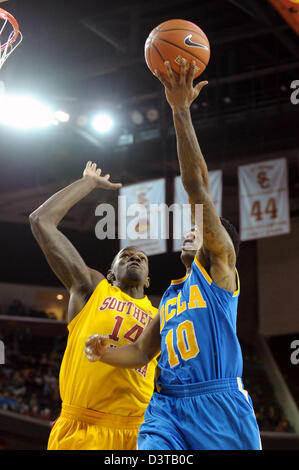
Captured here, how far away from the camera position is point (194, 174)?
3156 mm

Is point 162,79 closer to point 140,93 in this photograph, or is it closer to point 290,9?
point 290,9

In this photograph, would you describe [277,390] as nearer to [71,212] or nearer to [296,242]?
[296,242]

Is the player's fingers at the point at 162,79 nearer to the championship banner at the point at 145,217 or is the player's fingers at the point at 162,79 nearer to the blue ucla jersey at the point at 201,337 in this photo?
the blue ucla jersey at the point at 201,337

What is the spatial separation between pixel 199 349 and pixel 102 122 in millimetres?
11311

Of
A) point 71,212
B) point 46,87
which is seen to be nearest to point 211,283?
point 46,87

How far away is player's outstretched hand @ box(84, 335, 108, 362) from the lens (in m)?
3.31

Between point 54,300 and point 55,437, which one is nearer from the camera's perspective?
point 55,437

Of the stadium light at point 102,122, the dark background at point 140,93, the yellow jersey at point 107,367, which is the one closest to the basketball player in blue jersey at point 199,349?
the yellow jersey at point 107,367

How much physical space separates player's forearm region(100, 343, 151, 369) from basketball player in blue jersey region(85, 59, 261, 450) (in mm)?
193

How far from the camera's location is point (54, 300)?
778 inches

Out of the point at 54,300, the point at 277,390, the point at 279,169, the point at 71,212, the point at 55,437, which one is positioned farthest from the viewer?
the point at 54,300

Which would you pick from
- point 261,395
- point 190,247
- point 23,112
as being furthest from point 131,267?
point 261,395

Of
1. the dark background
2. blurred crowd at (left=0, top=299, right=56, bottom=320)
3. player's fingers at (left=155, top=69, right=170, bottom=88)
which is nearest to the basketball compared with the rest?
player's fingers at (left=155, top=69, right=170, bottom=88)

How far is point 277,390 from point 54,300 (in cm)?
764
